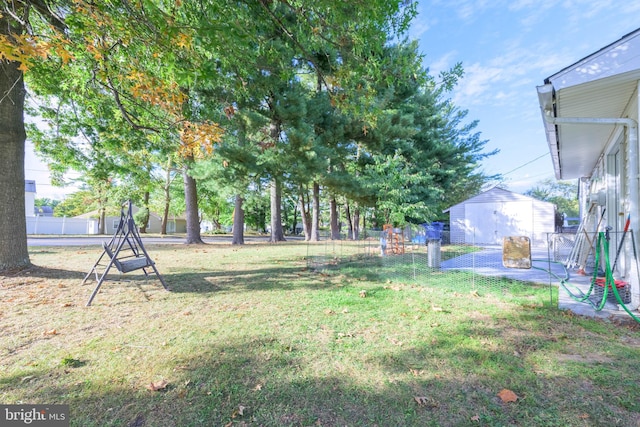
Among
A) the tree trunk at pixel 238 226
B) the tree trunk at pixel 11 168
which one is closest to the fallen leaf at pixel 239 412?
the tree trunk at pixel 11 168

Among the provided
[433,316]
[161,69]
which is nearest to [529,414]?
[433,316]

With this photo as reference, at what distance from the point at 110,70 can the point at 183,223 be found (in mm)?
45252

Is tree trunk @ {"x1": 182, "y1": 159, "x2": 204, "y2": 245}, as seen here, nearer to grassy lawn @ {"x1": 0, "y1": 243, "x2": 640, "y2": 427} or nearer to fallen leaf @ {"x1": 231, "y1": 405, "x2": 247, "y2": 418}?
grassy lawn @ {"x1": 0, "y1": 243, "x2": 640, "y2": 427}

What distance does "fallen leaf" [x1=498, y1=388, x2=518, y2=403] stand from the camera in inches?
80.4

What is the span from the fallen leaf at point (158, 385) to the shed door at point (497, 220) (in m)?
14.3

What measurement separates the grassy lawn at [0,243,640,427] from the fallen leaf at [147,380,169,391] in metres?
0.02

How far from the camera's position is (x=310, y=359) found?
2.62 metres

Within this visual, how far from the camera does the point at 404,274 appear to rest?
661 centimetres

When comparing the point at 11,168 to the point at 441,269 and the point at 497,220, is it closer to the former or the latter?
the point at 441,269

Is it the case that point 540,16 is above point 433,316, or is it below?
above

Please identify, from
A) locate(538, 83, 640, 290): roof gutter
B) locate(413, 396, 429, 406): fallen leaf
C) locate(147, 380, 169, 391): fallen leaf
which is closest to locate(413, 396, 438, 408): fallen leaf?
locate(413, 396, 429, 406): fallen leaf

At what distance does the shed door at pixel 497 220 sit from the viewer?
14523mm

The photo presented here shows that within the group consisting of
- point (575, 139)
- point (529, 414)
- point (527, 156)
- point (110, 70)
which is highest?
point (527, 156)

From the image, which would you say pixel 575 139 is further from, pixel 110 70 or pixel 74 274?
pixel 74 274
